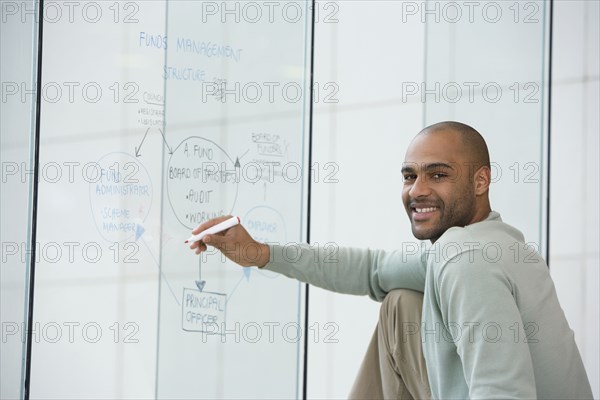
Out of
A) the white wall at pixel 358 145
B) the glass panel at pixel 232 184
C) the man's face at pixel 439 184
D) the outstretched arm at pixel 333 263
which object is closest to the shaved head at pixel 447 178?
the man's face at pixel 439 184

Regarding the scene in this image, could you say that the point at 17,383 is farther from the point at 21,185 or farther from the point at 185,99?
the point at 185,99

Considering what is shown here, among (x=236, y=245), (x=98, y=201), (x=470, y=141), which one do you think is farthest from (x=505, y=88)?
(x=98, y=201)

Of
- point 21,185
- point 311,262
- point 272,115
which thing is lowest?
point 311,262

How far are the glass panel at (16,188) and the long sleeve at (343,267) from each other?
63cm

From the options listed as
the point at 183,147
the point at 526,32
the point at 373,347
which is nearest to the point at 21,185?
the point at 183,147

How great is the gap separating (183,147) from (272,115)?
13.2 inches

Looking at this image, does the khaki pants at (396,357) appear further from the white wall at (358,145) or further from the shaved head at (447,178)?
the white wall at (358,145)

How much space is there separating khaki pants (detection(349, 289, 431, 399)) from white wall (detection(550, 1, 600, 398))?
2.94 feet

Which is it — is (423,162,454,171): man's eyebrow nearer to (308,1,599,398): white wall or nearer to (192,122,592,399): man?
(192,122,592,399): man

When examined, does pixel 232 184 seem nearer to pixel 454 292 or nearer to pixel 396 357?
pixel 396 357

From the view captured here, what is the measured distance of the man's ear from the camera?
1944 millimetres

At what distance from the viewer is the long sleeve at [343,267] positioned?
7.19 feet

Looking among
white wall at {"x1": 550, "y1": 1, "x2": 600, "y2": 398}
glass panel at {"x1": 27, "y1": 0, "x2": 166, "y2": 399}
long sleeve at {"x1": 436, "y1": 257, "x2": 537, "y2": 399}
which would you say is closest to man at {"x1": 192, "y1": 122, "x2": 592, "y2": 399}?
long sleeve at {"x1": 436, "y1": 257, "x2": 537, "y2": 399}

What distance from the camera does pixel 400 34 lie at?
10.6ft
